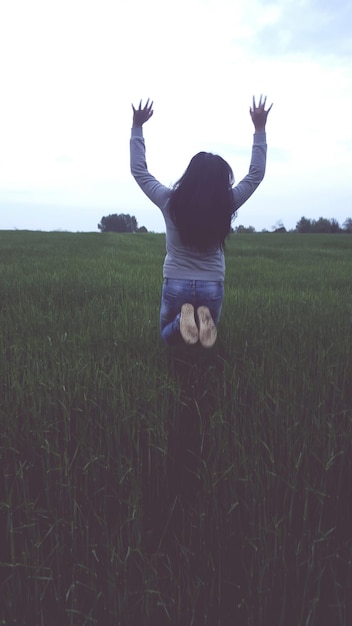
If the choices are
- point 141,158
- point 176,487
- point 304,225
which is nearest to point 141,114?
point 141,158

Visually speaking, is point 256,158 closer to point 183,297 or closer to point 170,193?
point 170,193

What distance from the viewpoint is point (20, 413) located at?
224 cm

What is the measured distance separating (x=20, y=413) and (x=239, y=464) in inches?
40.1

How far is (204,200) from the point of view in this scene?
268 centimetres

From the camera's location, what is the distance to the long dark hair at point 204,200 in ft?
8.74

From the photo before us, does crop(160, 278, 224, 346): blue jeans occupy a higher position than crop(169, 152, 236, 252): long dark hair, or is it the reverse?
crop(169, 152, 236, 252): long dark hair

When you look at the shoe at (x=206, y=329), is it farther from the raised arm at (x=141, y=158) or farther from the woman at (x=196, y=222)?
the raised arm at (x=141, y=158)

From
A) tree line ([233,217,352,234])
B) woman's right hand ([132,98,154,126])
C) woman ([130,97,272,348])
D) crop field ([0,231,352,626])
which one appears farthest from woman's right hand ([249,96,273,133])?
tree line ([233,217,352,234])

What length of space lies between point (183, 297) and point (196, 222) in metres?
0.50

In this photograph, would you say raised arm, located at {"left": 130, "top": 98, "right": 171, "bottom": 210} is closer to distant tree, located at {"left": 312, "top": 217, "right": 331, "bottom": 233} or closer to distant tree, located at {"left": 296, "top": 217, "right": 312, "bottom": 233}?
distant tree, located at {"left": 312, "top": 217, "right": 331, "bottom": 233}

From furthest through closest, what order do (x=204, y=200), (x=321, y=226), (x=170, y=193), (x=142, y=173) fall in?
(x=321, y=226) < (x=142, y=173) < (x=170, y=193) < (x=204, y=200)

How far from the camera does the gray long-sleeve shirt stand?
2.88 metres

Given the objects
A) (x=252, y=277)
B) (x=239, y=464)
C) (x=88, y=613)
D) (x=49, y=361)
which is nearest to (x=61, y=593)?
(x=88, y=613)

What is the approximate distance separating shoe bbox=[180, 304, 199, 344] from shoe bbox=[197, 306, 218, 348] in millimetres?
31
